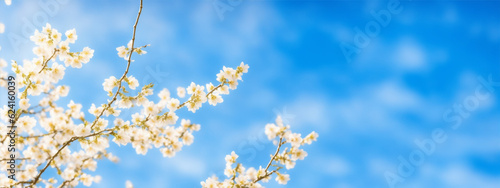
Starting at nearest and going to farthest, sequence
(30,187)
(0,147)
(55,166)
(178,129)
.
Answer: (30,187)
(0,147)
(55,166)
(178,129)

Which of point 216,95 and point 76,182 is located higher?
point 216,95

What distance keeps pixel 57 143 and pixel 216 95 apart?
2.36 metres

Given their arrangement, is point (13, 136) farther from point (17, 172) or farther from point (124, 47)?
point (124, 47)

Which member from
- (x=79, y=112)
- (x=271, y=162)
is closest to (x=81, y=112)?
(x=79, y=112)

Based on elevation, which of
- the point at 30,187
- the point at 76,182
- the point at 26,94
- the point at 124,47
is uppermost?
the point at 124,47

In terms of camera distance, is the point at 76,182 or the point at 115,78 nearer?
the point at 115,78

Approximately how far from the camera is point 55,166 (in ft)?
16.6

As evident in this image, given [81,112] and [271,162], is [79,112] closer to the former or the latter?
[81,112]

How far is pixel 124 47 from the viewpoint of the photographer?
4359 millimetres

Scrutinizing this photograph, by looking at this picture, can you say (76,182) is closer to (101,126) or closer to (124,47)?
(101,126)

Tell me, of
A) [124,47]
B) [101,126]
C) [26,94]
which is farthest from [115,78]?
[26,94]

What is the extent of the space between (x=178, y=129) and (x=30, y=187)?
86.6 inches

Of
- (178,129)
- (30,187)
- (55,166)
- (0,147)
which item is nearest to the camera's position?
(30,187)

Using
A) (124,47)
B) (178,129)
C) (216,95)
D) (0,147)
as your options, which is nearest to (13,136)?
(0,147)
